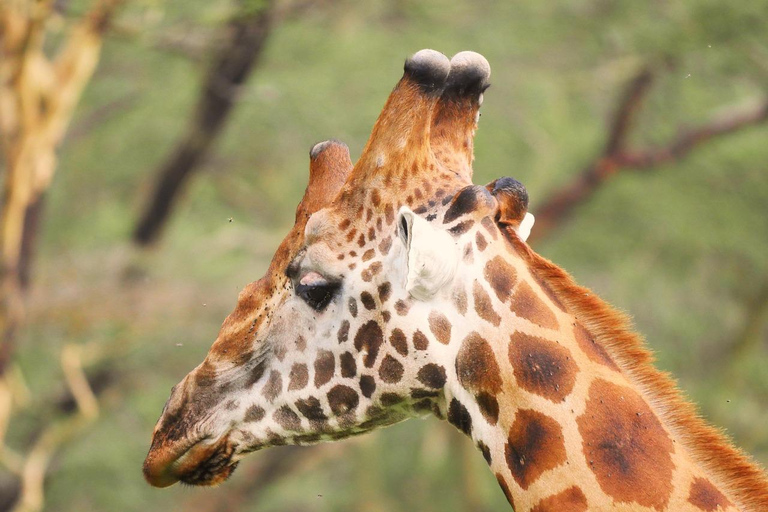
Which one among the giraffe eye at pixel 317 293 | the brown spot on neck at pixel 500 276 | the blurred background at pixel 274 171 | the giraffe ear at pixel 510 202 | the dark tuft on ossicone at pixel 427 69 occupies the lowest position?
the blurred background at pixel 274 171

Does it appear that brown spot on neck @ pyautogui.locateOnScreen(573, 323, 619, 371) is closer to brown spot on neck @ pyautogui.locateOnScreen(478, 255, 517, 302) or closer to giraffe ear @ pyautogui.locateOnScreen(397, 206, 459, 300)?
brown spot on neck @ pyautogui.locateOnScreen(478, 255, 517, 302)

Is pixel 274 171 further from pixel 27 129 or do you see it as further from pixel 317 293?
pixel 317 293

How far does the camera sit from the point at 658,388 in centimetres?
340

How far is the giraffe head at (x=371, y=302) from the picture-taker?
3539 mm

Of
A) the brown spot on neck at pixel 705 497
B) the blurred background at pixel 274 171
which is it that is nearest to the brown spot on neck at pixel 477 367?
the brown spot on neck at pixel 705 497

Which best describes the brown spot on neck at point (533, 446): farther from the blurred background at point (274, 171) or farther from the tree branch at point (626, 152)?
the tree branch at point (626, 152)

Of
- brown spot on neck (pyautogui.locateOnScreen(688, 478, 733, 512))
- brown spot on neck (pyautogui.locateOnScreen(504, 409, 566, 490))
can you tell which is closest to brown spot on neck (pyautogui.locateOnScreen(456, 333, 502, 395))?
brown spot on neck (pyautogui.locateOnScreen(504, 409, 566, 490))

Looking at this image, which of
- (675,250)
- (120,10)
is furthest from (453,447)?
(120,10)

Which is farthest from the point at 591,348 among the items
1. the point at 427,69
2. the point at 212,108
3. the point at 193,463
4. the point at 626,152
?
the point at 626,152

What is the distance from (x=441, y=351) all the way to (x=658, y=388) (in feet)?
2.29

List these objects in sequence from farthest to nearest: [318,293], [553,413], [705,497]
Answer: [318,293] → [553,413] → [705,497]

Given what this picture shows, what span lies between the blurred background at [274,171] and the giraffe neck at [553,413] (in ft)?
19.0

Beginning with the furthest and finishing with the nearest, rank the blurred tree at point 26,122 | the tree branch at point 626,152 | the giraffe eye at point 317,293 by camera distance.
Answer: the tree branch at point 626,152
the blurred tree at point 26,122
the giraffe eye at point 317,293

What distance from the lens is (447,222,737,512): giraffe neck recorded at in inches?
128
